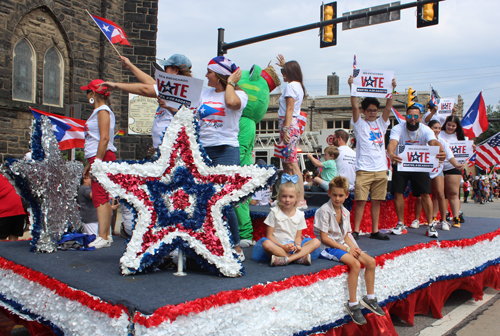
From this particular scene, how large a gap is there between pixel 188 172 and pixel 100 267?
3.25 ft

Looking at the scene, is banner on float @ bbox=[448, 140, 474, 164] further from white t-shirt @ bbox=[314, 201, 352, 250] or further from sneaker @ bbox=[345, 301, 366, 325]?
sneaker @ bbox=[345, 301, 366, 325]

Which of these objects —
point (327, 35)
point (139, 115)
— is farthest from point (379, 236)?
point (139, 115)

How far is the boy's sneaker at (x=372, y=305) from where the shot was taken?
3.38 meters

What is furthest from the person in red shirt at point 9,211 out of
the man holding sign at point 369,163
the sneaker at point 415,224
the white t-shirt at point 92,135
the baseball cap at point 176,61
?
the sneaker at point 415,224

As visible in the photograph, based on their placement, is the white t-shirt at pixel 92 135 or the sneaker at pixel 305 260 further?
the white t-shirt at pixel 92 135

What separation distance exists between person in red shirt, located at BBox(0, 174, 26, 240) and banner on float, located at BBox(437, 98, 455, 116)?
709 centimetres

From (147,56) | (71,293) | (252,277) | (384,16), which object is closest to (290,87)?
(252,277)

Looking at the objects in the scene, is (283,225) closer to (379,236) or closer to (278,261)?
(278,261)

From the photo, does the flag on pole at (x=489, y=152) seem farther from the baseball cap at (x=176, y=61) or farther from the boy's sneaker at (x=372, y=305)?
the baseball cap at (x=176, y=61)

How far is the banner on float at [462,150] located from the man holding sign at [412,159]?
2.34 ft

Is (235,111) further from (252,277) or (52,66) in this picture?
(52,66)

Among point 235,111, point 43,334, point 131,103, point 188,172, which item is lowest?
point 43,334

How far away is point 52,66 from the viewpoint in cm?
1137

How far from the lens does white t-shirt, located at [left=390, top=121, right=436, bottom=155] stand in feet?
18.5
